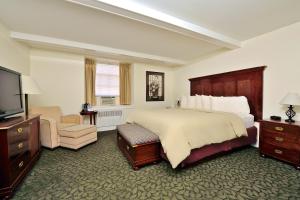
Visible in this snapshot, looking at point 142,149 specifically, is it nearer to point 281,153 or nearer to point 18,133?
point 18,133

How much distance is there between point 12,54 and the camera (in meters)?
2.95

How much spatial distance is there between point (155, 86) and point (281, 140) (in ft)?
13.2

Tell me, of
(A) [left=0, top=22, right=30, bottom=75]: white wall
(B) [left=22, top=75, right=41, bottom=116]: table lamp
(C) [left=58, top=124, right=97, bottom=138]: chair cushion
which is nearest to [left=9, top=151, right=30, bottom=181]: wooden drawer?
(C) [left=58, top=124, right=97, bottom=138]: chair cushion

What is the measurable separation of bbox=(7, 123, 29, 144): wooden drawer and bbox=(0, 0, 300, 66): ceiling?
5.72ft

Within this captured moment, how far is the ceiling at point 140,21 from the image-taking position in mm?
2088

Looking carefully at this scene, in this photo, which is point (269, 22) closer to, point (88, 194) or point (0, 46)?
point (88, 194)

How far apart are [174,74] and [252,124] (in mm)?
3499

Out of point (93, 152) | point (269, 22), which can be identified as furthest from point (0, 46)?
point (269, 22)

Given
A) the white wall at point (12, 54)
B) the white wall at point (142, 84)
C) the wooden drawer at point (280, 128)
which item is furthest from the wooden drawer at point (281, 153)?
the white wall at point (12, 54)

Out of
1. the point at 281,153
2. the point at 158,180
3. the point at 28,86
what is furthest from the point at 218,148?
the point at 28,86

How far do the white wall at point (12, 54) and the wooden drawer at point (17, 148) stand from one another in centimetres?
157

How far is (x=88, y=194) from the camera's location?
1.71 metres

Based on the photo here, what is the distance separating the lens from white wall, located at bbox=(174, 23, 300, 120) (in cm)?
268

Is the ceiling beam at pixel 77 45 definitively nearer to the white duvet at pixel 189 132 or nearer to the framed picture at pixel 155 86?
the framed picture at pixel 155 86
